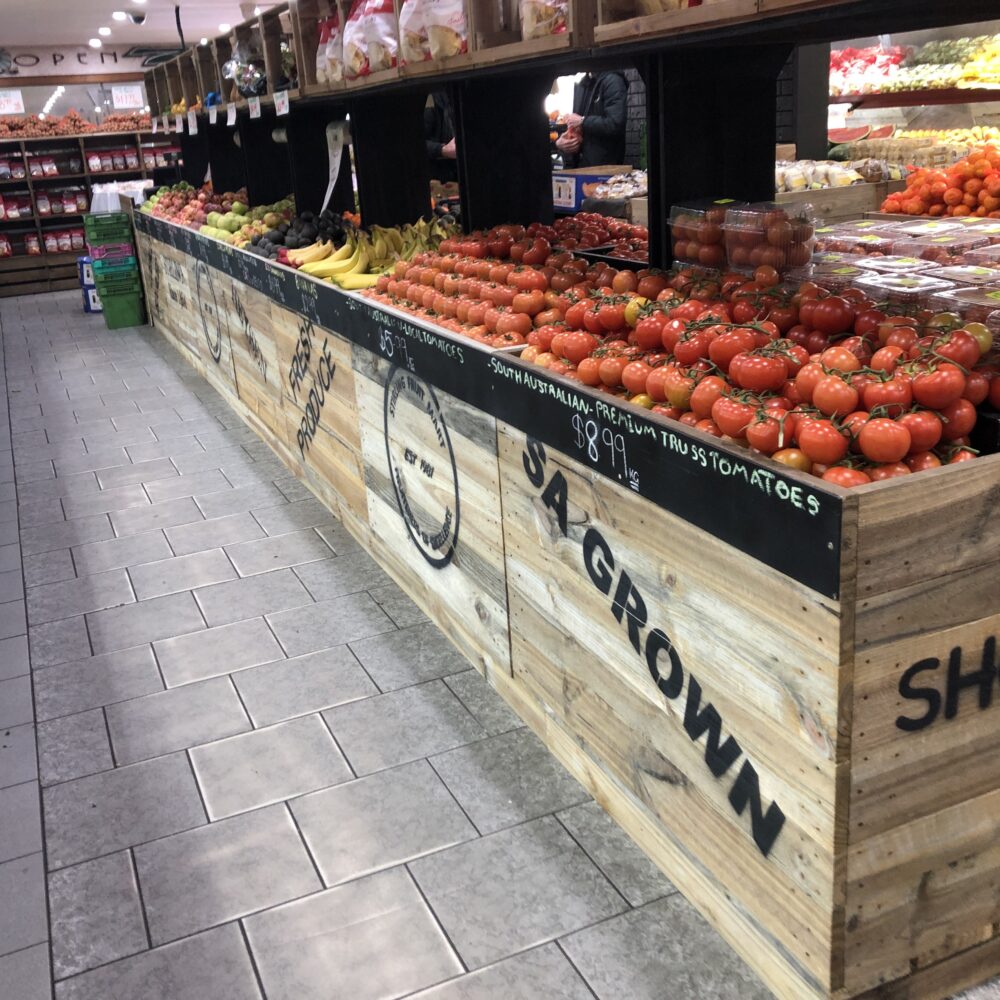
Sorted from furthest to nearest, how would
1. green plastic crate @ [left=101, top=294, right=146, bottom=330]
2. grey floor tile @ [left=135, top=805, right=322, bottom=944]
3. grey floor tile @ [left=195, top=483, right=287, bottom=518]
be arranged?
1. green plastic crate @ [left=101, top=294, right=146, bottom=330]
2. grey floor tile @ [left=195, top=483, right=287, bottom=518]
3. grey floor tile @ [left=135, top=805, right=322, bottom=944]

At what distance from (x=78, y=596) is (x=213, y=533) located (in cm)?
71

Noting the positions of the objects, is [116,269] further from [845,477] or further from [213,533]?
[845,477]

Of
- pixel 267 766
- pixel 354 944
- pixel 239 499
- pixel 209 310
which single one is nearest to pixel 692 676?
pixel 354 944

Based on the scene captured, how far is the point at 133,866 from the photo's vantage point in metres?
2.56

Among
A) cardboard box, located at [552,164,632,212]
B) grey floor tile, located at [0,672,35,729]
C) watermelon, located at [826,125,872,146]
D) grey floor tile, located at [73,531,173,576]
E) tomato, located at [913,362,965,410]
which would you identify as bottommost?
grey floor tile, located at [0,672,35,729]

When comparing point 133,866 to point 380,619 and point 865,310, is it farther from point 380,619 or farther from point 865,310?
point 865,310

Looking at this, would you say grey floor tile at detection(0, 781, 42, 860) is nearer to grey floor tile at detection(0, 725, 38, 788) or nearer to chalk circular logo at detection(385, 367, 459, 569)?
grey floor tile at detection(0, 725, 38, 788)

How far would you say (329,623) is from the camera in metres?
3.76

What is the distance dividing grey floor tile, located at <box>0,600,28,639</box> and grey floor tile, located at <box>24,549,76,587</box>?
20 centimetres

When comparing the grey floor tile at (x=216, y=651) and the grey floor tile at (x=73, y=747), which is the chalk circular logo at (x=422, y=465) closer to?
the grey floor tile at (x=216, y=651)

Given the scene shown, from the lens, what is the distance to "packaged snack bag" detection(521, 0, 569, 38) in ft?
8.63

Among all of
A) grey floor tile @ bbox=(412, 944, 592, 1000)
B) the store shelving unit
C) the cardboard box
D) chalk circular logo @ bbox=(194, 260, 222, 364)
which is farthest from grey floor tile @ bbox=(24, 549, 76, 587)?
the store shelving unit

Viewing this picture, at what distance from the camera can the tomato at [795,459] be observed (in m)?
1.76

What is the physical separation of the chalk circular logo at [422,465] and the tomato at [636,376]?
99cm
